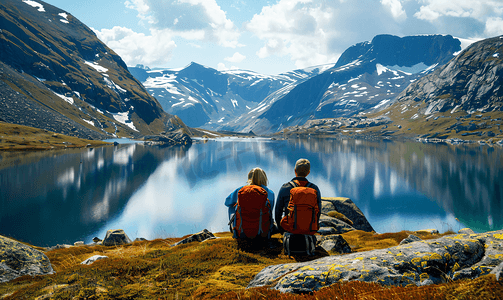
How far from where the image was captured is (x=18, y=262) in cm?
886

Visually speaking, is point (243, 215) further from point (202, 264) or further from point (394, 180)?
point (394, 180)

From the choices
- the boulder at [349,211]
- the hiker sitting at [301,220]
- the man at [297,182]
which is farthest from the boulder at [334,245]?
the boulder at [349,211]

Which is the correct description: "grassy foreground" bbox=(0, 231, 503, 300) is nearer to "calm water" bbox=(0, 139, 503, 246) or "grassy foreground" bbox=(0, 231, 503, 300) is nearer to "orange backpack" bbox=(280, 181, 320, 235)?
"orange backpack" bbox=(280, 181, 320, 235)

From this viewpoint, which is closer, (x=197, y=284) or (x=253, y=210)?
(x=197, y=284)

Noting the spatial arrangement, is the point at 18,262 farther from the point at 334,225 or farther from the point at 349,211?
the point at 349,211

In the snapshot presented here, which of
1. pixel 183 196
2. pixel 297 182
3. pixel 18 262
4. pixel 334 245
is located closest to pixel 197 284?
pixel 297 182

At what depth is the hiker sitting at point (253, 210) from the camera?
873 centimetres

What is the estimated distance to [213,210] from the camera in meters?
45.2

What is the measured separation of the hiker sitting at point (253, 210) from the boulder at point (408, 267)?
3017mm

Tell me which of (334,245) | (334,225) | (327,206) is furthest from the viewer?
(327,206)

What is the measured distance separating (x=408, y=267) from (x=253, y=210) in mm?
4859

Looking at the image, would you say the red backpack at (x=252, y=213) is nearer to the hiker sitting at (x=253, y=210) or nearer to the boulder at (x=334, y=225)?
the hiker sitting at (x=253, y=210)

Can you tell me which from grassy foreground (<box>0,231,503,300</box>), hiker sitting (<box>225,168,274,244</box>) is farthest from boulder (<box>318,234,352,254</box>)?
hiker sitting (<box>225,168,274,244</box>)

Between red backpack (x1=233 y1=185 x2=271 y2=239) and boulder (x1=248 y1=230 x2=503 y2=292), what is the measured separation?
3.00m
